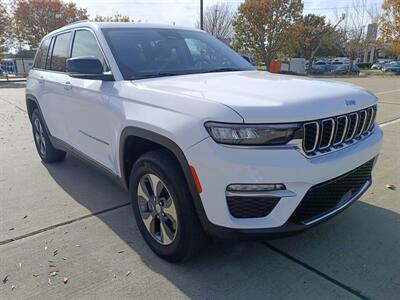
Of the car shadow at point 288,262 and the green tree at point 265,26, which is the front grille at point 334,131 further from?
the green tree at point 265,26

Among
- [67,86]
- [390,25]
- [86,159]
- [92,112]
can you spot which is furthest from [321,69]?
[92,112]

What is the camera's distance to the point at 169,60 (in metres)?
3.38

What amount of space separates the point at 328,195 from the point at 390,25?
38802mm

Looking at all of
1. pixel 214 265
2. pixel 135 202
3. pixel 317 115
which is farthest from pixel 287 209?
pixel 135 202

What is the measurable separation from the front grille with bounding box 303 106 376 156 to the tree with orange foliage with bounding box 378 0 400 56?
120 feet

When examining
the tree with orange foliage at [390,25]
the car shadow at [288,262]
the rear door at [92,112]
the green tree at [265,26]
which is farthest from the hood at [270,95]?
the tree with orange foliage at [390,25]

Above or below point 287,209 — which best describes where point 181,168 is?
above

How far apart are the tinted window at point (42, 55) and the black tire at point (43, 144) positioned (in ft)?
2.14

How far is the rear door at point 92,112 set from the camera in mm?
3078

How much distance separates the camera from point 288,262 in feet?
8.80

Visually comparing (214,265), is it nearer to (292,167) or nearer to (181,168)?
(181,168)

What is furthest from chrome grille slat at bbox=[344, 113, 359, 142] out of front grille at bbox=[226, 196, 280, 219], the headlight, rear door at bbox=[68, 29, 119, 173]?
rear door at bbox=[68, 29, 119, 173]

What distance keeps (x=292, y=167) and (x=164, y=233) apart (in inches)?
45.2

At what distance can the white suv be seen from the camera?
6.84 ft
